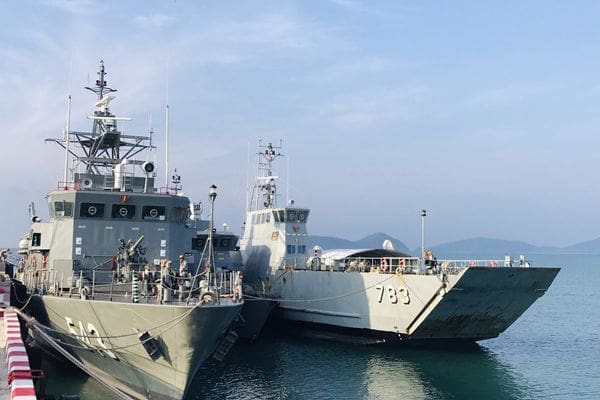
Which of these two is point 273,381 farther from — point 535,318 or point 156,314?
point 535,318

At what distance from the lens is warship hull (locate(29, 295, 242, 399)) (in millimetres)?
15258

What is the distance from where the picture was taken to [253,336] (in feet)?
96.4

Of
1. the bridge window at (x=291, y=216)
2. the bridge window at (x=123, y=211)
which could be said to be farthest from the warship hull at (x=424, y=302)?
the bridge window at (x=123, y=211)

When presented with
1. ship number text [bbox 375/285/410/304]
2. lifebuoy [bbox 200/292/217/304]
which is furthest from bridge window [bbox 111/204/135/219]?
ship number text [bbox 375/285/410/304]

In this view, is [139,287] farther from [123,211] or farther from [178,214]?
[178,214]

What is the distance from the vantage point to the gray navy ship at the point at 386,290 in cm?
2442

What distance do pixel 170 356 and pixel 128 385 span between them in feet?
7.44

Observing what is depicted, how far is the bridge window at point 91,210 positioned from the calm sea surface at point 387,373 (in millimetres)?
5285

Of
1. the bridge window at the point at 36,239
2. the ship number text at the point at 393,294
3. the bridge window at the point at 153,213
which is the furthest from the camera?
the ship number text at the point at 393,294

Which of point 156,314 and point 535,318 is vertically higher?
point 156,314

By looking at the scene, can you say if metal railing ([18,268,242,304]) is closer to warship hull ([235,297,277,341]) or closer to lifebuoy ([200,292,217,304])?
lifebuoy ([200,292,217,304])

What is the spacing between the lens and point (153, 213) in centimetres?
2139

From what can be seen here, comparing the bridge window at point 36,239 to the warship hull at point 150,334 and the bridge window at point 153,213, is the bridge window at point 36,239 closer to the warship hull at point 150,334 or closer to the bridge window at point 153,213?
the bridge window at point 153,213

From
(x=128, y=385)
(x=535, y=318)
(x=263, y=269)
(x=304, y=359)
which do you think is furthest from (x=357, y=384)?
(x=535, y=318)
